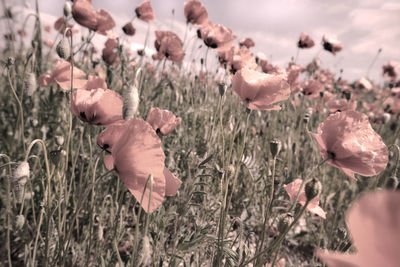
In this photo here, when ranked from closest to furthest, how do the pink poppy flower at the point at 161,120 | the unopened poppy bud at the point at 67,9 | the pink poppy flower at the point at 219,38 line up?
the pink poppy flower at the point at 161,120
the unopened poppy bud at the point at 67,9
the pink poppy flower at the point at 219,38

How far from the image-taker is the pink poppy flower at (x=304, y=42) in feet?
11.4

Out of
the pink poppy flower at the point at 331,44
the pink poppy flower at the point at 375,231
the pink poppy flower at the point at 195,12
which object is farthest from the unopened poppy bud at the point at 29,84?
the pink poppy flower at the point at 331,44

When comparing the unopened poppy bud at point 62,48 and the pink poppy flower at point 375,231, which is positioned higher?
the pink poppy flower at point 375,231

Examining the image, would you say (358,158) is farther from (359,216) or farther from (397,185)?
(359,216)

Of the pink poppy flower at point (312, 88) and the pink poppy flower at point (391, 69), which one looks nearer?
the pink poppy flower at point (312, 88)

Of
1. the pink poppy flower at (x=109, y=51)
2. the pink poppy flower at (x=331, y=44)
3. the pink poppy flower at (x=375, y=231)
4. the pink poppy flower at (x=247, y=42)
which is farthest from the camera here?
the pink poppy flower at (x=331, y=44)

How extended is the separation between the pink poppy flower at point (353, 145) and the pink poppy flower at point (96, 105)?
64 centimetres

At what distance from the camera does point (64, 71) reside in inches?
52.5

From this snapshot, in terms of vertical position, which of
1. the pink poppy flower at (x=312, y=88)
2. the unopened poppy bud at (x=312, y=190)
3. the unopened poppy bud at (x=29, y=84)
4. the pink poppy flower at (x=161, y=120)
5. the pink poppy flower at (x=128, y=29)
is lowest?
the pink poppy flower at (x=312, y=88)

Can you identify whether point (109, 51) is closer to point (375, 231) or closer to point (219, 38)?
point (219, 38)

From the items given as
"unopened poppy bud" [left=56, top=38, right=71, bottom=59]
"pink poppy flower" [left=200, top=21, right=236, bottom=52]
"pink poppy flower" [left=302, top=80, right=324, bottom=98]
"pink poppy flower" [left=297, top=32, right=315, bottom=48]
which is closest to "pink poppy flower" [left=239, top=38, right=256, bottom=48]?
"pink poppy flower" [left=297, top=32, right=315, bottom=48]

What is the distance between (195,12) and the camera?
2436 mm

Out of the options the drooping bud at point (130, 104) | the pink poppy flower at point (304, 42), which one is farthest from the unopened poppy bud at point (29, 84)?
the pink poppy flower at point (304, 42)

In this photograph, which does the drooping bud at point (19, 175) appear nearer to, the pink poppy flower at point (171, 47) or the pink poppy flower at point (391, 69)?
the pink poppy flower at point (171, 47)
